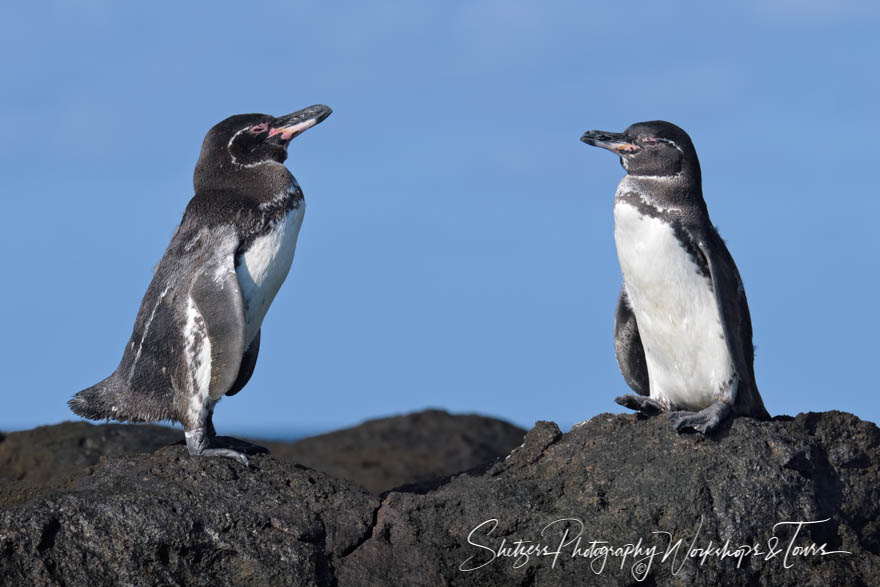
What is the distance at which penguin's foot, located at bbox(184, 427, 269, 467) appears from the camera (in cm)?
572

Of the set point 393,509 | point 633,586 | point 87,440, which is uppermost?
point 87,440

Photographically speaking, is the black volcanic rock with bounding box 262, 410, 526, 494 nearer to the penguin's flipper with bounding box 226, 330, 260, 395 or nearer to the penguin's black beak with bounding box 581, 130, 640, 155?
the penguin's flipper with bounding box 226, 330, 260, 395

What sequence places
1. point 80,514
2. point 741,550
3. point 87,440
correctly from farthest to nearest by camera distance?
point 87,440, point 741,550, point 80,514

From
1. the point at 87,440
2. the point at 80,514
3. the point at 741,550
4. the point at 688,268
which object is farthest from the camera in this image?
the point at 87,440

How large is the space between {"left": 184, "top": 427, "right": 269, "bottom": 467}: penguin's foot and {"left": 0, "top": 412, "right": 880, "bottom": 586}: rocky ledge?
0.28 ft

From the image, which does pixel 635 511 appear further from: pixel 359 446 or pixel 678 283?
pixel 359 446

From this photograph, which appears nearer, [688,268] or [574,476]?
[574,476]

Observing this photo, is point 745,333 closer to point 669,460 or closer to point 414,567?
point 669,460

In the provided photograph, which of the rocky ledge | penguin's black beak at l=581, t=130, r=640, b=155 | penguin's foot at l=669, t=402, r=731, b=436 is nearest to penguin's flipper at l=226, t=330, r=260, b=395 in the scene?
the rocky ledge

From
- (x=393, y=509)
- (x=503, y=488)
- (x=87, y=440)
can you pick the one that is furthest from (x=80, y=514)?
(x=87, y=440)

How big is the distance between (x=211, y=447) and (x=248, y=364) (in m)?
0.74

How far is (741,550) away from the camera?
17.6 feet

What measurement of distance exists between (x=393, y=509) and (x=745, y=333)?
229cm

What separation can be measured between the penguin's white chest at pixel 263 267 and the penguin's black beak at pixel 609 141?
1.73 meters
